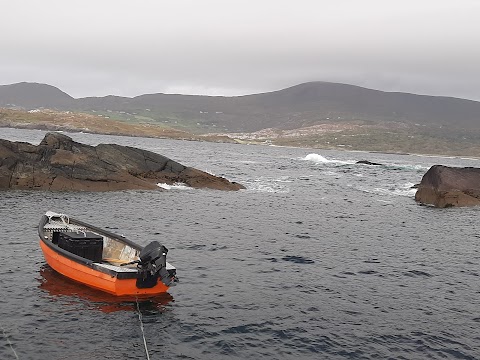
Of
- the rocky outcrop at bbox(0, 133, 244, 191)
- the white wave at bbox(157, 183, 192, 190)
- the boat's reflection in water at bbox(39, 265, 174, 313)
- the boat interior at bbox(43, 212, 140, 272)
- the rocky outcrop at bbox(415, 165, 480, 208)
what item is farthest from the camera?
the white wave at bbox(157, 183, 192, 190)

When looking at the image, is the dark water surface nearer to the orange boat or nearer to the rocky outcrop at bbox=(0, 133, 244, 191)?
the orange boat

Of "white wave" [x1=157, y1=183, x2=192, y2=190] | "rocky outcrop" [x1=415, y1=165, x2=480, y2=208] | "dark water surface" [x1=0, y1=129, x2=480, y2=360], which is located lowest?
"dark water surface" [x1=0, y1=129, x2=480, y2=360]

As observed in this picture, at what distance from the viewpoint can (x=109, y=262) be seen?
845 inches

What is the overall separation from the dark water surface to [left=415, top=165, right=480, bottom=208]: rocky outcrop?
10442 mm

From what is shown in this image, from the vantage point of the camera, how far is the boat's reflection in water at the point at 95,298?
17953mm

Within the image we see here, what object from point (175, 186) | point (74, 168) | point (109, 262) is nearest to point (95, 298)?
point (109, 262)

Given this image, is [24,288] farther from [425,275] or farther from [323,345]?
[425,275]

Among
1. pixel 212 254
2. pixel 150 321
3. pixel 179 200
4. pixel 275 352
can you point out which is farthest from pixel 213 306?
pixel 179 200

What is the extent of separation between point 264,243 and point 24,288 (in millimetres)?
15646

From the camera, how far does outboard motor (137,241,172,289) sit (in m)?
18.2

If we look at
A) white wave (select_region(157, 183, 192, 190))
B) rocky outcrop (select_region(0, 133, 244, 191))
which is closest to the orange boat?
rocky outcrop (select_region(0, 133, 244, 191))

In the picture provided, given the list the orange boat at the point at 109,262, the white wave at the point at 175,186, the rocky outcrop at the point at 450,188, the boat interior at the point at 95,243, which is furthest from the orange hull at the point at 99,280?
the rocky outcrop at the point at 450,188

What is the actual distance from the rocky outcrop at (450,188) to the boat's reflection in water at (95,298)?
41514 millimetres

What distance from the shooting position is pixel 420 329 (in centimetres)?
1752
